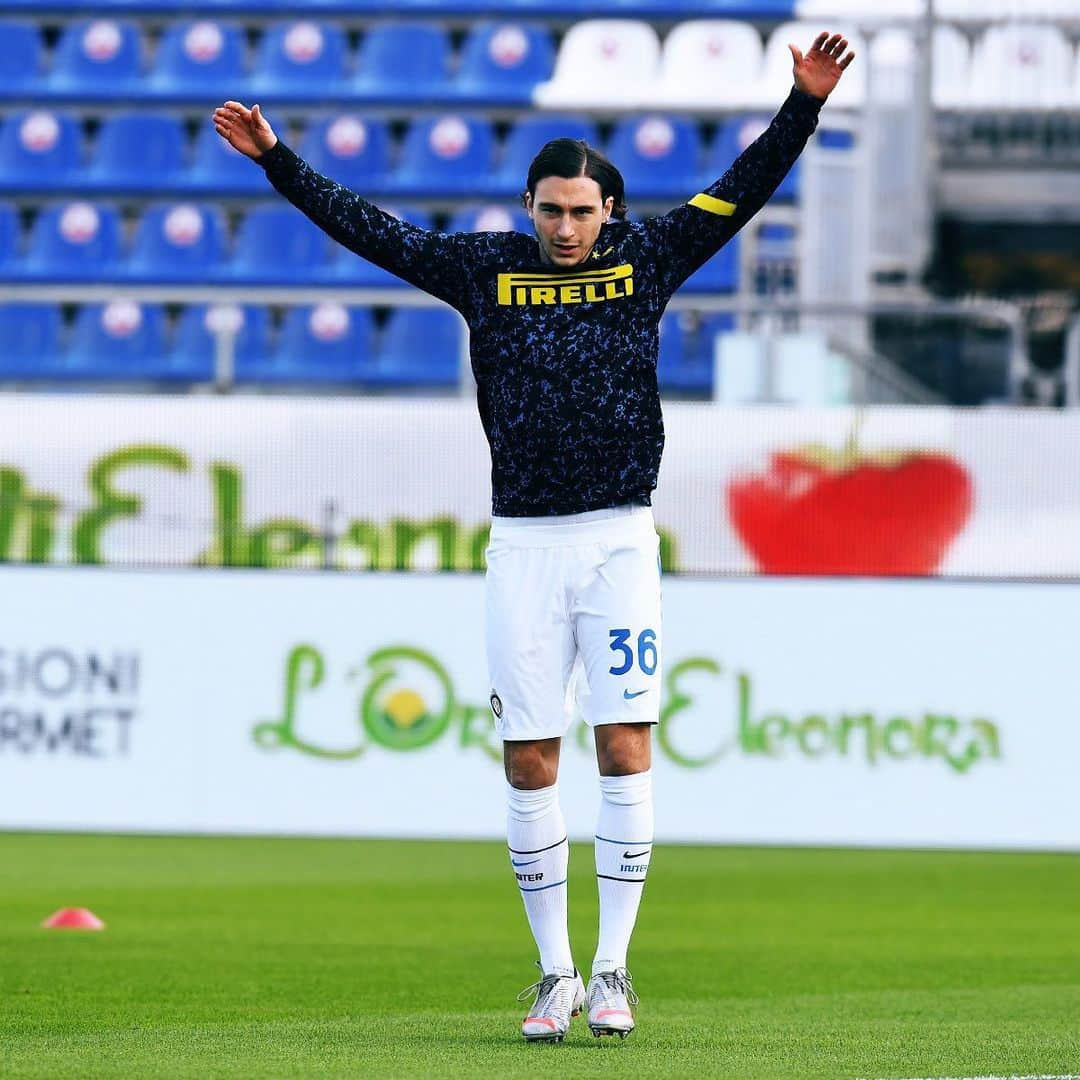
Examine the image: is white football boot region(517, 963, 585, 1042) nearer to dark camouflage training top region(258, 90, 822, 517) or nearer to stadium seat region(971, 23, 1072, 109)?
dark camouflage training top region(258, 90, 822, 517)

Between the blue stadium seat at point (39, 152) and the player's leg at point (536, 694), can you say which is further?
the blue stadium seat at point (39, 152)

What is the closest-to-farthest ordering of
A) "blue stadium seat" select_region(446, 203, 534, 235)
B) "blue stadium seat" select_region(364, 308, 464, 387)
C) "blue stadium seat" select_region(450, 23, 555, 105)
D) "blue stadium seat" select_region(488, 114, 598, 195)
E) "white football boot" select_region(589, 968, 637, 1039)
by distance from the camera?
"white football boot" select_region(589, 968, 637, 1039) → "blue stadium seat" select_region(364, 308, 464, 387) → "blue stadium seat" select_region(446, 203, 534, 235) → "blue stadium seat" select_region(488, 114, 598, 195) → "blue stadium seat" select_region(450, 23, 555, 105)

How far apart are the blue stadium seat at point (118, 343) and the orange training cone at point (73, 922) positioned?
28.6 ft

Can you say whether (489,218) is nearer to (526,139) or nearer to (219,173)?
(526,139)

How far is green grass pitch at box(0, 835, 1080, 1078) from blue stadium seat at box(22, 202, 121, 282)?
668 centimetres

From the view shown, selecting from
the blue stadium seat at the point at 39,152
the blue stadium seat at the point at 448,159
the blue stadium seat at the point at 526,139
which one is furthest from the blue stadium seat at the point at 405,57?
the blue stadium seat at the point at 39,152

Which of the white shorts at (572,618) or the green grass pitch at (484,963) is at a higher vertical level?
the white shorts at (572,618)

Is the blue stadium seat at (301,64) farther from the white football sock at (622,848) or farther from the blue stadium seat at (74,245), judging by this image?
the white football sock at (622,848)

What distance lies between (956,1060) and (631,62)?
14948mm

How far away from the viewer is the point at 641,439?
4.66m

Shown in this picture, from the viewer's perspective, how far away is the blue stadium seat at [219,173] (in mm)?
17969

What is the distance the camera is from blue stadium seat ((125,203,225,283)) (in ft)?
56.9

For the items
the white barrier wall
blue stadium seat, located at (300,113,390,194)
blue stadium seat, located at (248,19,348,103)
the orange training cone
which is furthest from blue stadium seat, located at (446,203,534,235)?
the orange training cone

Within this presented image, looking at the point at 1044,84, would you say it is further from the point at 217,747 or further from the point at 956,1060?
the point at 956,1060
